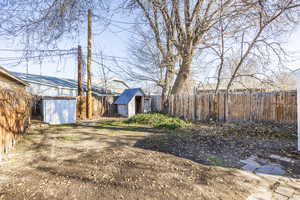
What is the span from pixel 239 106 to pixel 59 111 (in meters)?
9.93

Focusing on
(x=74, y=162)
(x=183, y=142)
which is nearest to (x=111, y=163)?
(x=74, y=162)

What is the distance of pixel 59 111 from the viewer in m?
8.87

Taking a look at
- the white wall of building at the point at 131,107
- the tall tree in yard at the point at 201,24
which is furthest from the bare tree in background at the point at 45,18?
the white wall of building at the point at 131,107

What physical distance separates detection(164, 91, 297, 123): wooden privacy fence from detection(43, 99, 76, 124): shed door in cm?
618

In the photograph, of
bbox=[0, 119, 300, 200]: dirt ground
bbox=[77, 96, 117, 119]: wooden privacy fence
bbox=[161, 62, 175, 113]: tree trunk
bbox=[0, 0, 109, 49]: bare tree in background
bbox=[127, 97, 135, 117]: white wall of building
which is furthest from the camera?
bbox=[77, 96, 117, 119]: wooden privacy fence

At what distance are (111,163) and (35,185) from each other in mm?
1174

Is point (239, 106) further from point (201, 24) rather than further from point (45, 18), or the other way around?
point (45, 18)

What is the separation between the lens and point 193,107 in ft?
30.4

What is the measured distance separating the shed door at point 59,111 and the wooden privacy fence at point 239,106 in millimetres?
6178

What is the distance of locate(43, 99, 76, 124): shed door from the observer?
27.8 feet

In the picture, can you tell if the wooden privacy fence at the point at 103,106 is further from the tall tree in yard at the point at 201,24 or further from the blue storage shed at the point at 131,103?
the tall tree in yard at the point at 201,24

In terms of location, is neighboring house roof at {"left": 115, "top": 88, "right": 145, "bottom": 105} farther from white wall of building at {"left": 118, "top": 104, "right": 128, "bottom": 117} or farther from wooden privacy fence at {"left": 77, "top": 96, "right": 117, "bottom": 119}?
wooden privacy fence at {"left": 77, "top": 96, "right": 117, "bottom": 119}

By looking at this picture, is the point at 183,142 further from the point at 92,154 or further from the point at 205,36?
the point at 205,36

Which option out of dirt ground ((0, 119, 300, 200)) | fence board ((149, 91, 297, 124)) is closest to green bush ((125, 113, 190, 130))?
fence board ((149, 91, 297, 124))
